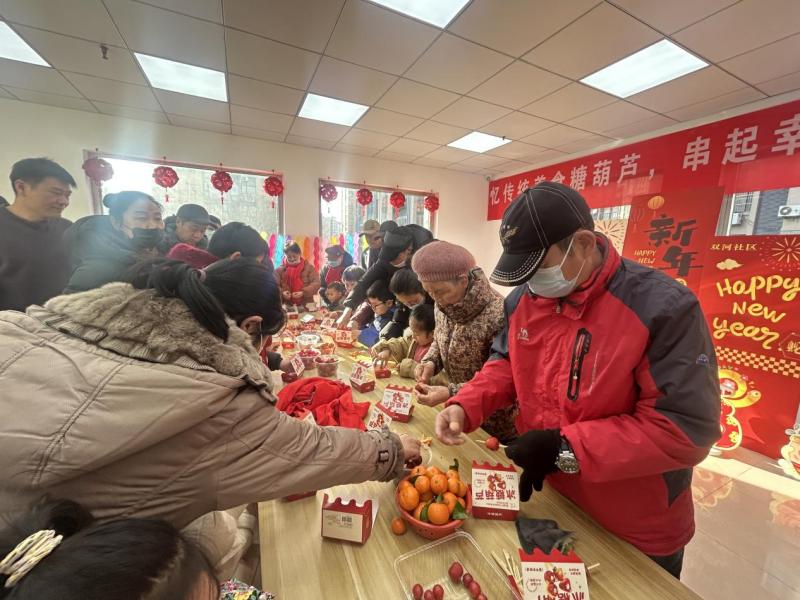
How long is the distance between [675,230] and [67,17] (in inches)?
229

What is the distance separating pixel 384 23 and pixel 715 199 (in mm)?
3671

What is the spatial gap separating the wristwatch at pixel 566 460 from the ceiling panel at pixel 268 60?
3238 mm

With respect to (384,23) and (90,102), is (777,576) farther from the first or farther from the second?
(90,102)

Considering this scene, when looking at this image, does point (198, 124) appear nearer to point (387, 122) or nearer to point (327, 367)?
point (387, 122)

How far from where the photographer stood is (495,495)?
912 millimetres

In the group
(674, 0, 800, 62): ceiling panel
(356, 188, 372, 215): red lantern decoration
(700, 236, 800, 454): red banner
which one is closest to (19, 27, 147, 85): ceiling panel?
(356, 188, 372, 215): red lantern decoration

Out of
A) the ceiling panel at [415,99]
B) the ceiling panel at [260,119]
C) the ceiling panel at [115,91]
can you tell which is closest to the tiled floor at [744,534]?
the ceiling panel at [415,99]

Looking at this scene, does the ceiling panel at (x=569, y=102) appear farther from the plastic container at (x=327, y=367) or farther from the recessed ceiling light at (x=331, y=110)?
the plastic container at (x=327, y=367)

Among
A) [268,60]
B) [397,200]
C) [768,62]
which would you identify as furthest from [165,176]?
[768,62]

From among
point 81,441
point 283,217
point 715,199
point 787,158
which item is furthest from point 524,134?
point 81,441

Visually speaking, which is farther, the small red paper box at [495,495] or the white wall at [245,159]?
the white wall at [245,159]

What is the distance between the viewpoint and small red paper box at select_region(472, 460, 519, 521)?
2.95 feet

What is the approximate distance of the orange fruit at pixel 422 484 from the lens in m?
0.92

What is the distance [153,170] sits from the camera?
449cm
